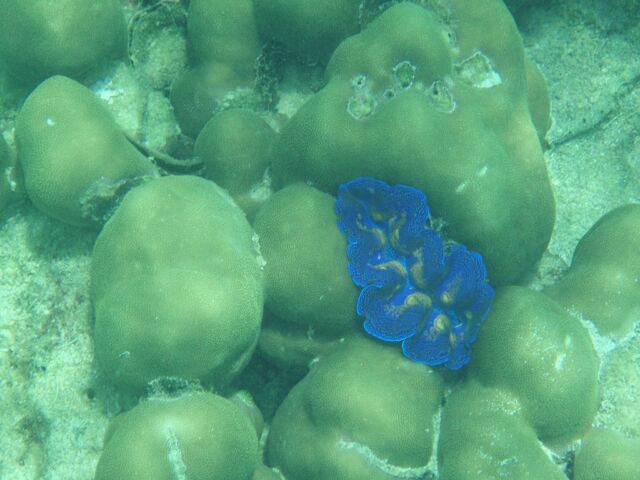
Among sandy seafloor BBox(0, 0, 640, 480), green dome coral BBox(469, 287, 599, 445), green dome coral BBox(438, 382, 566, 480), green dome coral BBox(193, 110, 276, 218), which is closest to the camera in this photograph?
green dome coral BBox(438, 382, 566, 480)

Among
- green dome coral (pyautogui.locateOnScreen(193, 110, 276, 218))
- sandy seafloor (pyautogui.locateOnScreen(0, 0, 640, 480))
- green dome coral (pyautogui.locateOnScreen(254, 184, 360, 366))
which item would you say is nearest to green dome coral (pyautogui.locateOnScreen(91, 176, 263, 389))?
green dome coral (pyautogui.locateOnScreen(254, 184, 360, 366))

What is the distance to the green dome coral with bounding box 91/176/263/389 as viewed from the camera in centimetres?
263

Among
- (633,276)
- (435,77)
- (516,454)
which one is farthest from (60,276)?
(633,276)

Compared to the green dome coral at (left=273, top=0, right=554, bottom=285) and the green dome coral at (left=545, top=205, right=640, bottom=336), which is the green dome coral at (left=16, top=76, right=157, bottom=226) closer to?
the green dome coral at (left=273, top=0, right=554, bottom=285)

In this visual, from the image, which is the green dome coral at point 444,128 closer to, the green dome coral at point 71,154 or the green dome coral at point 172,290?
the green dome coral at point 172,290

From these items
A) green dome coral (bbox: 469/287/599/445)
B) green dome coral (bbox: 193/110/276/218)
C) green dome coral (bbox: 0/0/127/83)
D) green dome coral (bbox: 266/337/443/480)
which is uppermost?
green dome coral (bbox: 0/0/127/83)

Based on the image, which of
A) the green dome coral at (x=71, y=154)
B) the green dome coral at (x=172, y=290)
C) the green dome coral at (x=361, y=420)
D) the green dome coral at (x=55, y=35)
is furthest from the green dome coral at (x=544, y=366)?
the green dome coral at (x=55, y=35)

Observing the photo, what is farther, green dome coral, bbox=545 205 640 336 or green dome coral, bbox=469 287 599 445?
green dome coral, bbox=545 205 640 336

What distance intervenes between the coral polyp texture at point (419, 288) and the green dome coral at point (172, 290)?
654mm

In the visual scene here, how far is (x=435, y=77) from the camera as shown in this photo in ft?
10.1

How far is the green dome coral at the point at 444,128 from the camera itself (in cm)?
296

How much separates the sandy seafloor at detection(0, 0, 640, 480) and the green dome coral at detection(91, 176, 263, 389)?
1.91 ft

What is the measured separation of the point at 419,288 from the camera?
3.00 meters

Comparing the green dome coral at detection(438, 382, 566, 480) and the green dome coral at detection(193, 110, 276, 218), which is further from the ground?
the green dome coral at detection(193, 110, 276, 218)
